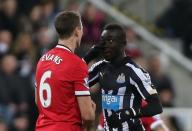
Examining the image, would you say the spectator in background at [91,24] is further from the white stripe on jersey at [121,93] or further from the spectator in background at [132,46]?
the white stripe on jersey at [121,93]

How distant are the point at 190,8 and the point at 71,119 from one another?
7813 mm

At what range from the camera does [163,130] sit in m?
8.41

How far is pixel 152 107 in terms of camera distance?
7332 mm

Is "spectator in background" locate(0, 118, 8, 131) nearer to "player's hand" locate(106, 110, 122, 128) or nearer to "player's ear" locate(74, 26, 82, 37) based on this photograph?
"player's hand" locate(106, 110, 122, 128)

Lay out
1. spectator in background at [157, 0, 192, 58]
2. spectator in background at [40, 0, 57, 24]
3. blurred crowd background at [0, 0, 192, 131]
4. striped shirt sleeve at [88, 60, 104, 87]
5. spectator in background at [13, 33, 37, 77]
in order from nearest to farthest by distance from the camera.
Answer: striped shirt sleeve at [88, 60, 104, 87]
blurred crowd background at [0, 0, 192, 131]
spectator in background at [13, 33, 37, 77]
spectator in background at [40, 0, 57, 24]
spectator in background at [157, 0, 192, 58]

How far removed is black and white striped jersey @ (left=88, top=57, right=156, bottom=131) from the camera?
740cm

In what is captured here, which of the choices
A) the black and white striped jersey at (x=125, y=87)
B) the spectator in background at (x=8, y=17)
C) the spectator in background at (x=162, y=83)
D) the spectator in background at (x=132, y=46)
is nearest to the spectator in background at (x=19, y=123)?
the spectator in background at (x=8, y=17)

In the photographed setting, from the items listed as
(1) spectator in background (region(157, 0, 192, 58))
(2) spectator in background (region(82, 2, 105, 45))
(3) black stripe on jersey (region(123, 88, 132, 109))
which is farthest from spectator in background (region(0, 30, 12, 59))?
(3) black stripe on jersey (region(123, 88, 132, 109))

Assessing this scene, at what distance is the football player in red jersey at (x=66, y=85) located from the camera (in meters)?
7.13

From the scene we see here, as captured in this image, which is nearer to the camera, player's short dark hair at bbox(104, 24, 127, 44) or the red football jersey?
the red football jersey

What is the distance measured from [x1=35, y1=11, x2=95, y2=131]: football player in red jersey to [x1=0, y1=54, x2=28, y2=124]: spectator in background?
415 cm

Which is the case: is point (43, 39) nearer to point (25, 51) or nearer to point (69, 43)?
point (25, 51)

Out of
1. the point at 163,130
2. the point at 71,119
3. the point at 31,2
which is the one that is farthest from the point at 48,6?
the point at 71,119

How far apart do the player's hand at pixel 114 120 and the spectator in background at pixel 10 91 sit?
3988mm
